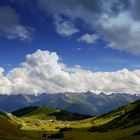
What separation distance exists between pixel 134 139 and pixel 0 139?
159 feet

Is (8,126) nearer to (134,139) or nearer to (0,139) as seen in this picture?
(0,139)

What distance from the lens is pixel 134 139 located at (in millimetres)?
77125

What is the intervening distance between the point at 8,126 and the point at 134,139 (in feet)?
323

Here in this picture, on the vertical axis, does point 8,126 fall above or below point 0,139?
above

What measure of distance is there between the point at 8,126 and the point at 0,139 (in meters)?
56.6

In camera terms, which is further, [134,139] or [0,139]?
[0,139]

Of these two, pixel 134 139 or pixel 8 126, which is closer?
pixel 134 139

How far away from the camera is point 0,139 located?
109 meters

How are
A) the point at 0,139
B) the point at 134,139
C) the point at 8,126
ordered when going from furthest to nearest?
the point at 8,126
the point at 0,139
the point at 134,139

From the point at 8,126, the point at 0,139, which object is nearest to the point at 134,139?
the point at 0,139

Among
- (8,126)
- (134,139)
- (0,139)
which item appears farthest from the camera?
(8,126)

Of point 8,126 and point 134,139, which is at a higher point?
point 8,126
